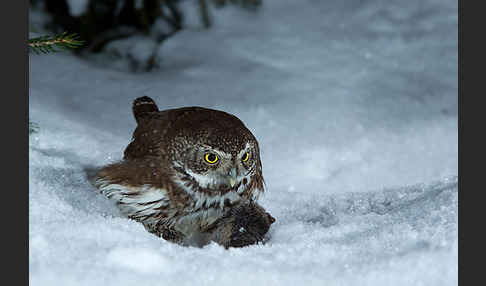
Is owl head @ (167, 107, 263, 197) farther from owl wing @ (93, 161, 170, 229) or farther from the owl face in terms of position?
owl wing @ (93, 161, 170, 229)

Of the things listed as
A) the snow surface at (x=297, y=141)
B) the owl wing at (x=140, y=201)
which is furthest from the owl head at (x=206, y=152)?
the snow surface at (x=297, y=141)

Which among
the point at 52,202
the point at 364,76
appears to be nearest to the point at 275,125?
the point at 364,76

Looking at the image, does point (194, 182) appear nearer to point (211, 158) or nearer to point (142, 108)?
point (211, 158)

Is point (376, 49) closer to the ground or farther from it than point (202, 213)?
farther from it

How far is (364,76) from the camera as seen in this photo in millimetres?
5125

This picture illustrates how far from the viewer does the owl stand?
2.70 meters

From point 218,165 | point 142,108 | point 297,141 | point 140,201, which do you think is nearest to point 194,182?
point 218,165

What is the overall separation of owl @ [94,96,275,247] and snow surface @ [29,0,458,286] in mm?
151

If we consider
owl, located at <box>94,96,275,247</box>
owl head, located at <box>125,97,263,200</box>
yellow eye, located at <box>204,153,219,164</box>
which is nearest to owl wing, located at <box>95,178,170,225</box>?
owl, located at <box>94,96,275,247</box>

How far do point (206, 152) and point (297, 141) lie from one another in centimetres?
181

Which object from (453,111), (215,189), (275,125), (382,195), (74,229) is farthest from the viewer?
(453,111)

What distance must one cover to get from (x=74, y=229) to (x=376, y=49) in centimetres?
403

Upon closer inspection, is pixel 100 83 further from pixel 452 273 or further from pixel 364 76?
pixel 452 273

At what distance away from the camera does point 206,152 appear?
2688 mm
